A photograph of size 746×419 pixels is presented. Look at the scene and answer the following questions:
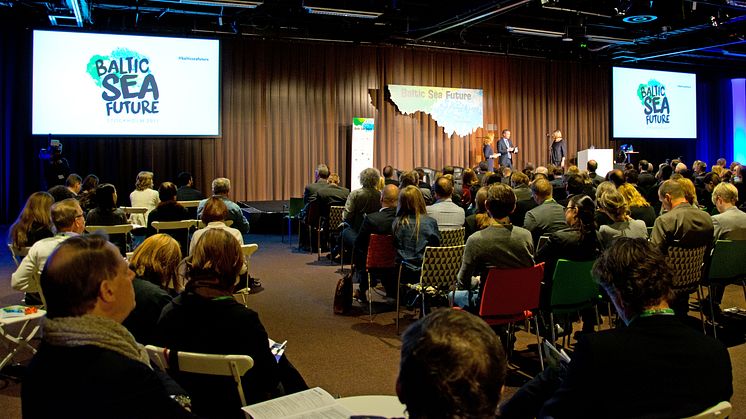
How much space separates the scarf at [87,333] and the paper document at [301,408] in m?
0.41

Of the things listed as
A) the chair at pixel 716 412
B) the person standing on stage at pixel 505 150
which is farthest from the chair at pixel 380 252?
the person standing on stage at pixel 505 150

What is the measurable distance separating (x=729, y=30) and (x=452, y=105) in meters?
5.87

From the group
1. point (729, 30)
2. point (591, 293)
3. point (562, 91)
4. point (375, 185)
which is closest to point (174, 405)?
point (591, 293)

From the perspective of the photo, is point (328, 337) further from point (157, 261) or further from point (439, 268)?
point (157, 261)

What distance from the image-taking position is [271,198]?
1400 centimetres

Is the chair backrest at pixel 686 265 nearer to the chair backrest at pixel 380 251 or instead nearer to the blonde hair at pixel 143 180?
the chair backrest at pixel 380 251

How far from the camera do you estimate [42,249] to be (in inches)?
180

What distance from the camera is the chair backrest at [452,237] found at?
5.87 meters

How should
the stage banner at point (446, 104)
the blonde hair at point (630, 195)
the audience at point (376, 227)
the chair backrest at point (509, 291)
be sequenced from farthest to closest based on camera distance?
the stage banner at point (446, 104) < the audience at point (376, 227) < the blonde hair at point (630, 195) < the chair backrest at point (509, 291)

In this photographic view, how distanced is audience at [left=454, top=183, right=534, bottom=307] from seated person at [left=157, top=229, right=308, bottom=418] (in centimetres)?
200

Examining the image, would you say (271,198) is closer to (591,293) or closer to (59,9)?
(59,9)

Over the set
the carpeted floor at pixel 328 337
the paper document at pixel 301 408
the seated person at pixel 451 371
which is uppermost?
the seated person at pixel 451 371

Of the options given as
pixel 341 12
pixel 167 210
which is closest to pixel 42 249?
pixel 167 210

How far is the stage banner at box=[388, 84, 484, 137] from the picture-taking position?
15141 millimetres
